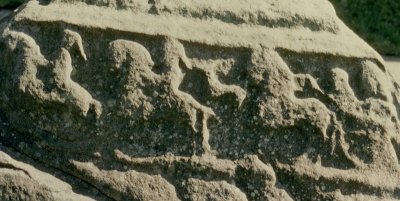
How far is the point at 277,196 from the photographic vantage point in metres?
2.55

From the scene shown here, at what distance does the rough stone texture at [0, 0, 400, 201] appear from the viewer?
8.36 feet

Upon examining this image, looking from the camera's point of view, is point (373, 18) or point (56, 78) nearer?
point (56, 78)

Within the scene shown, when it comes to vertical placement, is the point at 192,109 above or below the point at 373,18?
above

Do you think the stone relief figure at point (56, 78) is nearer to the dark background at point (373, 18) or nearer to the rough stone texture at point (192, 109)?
the rough stone texture at point (192, 109)

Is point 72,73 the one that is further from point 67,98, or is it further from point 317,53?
point 317,53

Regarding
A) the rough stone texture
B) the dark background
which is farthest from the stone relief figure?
the dark background

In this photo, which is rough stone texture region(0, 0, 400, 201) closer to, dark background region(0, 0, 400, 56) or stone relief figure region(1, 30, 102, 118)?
stone relief figure region(1, 30, 102, 118)

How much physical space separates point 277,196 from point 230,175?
0.12 metres

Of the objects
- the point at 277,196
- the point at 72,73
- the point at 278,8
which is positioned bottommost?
the point at 277,196

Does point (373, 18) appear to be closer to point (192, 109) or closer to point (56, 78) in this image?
point (192, 109)

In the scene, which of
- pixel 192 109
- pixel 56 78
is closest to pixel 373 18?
pixel 192 109

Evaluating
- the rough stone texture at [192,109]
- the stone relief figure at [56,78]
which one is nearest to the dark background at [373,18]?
the rough stone texture at [192,109]

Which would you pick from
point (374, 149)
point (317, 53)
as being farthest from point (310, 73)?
point (374, 149)

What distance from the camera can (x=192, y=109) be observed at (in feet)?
8.35
